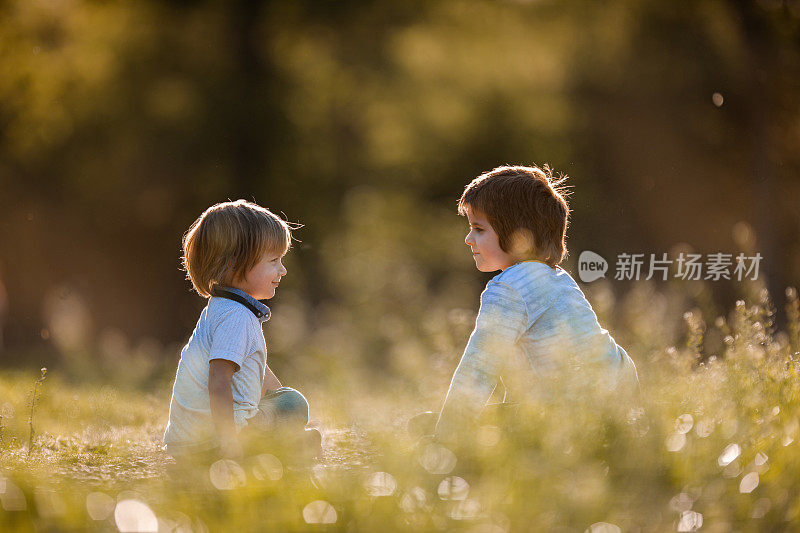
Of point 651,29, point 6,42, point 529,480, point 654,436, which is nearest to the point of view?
point 529,480

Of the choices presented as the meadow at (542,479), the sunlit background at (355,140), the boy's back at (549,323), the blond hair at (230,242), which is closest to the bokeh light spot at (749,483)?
the meadow at (542,479)

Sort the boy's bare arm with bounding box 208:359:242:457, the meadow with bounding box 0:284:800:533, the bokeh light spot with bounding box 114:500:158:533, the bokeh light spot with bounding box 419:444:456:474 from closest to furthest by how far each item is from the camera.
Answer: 1. the bokeh light spot with bounding box 114:500:158:533
2. the meadow with bounding box 0:284:800:533
3. the bokeh light spot with bounding box 419:444:456:474
4. the boy's bare arm with bounding box 208:359:242:457

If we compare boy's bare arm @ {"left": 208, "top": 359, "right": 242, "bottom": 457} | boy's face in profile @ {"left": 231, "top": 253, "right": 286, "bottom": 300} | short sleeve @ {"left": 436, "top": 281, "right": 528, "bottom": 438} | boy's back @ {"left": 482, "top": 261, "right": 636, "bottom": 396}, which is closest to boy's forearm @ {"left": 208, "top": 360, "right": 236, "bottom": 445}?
boy's bare arm @ {"left": 208, "top": 359, "right": 242, "bottom": 457}

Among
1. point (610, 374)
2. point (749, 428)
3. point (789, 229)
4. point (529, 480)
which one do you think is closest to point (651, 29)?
point (789, 229)

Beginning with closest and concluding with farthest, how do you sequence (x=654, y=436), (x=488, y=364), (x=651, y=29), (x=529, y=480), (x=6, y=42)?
(x=529, y=480)
(x=654, y=436)
(x=488, y=364)
(x=6, y=42)
(x=651, y=29)

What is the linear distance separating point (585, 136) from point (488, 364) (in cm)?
478

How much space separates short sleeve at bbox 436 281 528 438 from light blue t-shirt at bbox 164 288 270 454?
833 mm

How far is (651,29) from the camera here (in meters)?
7.34

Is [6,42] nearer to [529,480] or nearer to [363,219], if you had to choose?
[363,219]

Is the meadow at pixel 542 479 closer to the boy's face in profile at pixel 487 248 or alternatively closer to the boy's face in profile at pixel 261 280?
the boy's face in profile at pixel 487 248

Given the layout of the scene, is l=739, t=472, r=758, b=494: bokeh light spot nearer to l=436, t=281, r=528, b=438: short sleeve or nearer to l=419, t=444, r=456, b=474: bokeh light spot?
l=419, t=444, r=456, b=474: bokeh light spot

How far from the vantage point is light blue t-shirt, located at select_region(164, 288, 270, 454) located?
121 inches

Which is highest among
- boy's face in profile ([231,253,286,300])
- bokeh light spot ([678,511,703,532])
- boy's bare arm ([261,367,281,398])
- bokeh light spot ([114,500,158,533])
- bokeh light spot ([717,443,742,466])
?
boy's face in profile ([231,253,286,300])

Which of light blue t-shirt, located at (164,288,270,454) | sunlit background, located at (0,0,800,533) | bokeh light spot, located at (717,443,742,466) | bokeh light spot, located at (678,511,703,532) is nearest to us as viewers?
bokeh light spot, located at (678,511,703,532)
